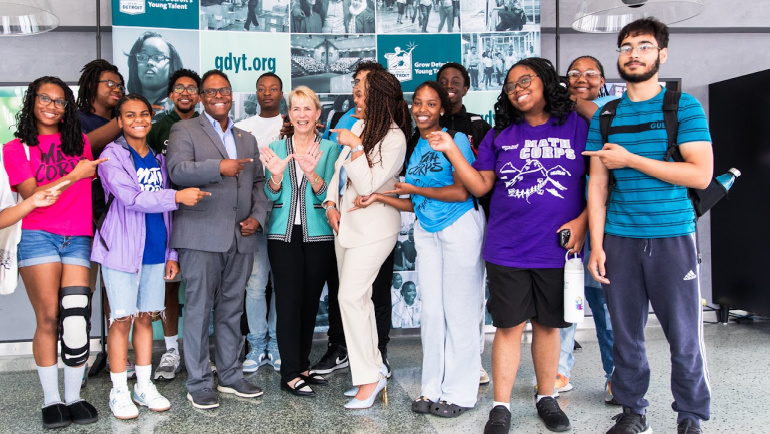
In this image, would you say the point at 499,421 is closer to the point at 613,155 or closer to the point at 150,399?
the point at 613,155

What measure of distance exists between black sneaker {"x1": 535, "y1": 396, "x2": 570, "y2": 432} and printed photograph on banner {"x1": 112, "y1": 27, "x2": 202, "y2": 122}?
324 cm

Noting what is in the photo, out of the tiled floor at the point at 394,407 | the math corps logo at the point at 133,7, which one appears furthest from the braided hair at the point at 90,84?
the tiled floor at the point at 394,407

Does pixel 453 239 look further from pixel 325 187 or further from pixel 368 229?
pixel 325 187

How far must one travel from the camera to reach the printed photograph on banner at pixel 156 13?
454 cm

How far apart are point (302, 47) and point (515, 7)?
172 centimetres

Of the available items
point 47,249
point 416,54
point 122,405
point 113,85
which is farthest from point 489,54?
point 122,405

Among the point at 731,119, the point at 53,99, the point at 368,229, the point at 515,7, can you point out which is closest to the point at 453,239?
the point at 368,229

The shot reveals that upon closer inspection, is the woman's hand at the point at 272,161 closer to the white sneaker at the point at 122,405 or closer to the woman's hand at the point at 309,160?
the woman's hand at the point at 309,160

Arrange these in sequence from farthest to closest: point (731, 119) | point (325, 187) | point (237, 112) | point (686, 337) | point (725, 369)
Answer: point (731, 119)
point (237, 112)
point (725, 369)
point (325, 187)
point (686, 337)

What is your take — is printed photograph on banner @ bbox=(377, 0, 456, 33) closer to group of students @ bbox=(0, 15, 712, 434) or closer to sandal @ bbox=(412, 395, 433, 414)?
group of students @ bbox=(0, 15, 712, 434)

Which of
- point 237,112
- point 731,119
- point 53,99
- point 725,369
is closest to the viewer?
point 53,99

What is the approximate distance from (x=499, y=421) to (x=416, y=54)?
302 cm

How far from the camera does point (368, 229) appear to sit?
3398mm

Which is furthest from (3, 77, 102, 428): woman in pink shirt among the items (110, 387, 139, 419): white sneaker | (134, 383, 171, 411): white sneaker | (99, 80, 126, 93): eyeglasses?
(99, 80, 126, 93): eyeglasses
